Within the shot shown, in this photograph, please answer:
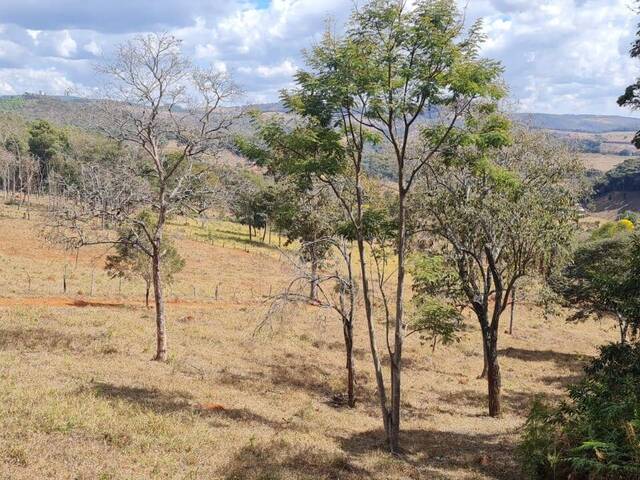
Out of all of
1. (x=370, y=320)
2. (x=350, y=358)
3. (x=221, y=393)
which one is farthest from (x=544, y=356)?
(x=370, y=320)

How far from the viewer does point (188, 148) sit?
68.9ft

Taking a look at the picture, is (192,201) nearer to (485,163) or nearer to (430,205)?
(430,205)

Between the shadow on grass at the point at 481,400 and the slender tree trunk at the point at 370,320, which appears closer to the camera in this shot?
the slender tree trunk at the point at 370,320

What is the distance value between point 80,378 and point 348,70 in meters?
13.0

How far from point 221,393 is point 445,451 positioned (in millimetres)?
7997

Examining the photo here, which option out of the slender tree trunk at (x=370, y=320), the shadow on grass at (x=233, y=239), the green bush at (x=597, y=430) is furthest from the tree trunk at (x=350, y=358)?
the shadow on grass at (x=233, y=239)

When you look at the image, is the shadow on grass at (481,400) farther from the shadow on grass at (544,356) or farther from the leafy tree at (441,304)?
the shadow on grass at (544,356)

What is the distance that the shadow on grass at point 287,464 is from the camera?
11.7m

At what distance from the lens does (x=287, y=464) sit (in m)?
12.8

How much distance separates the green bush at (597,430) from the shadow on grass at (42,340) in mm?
18035

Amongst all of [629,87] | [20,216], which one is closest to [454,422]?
[629,87]

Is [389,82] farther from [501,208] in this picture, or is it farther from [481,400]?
[481,400]

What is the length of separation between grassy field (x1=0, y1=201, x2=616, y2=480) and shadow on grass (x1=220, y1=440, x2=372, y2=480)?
55mm

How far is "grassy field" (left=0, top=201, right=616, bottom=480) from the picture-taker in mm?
12016
